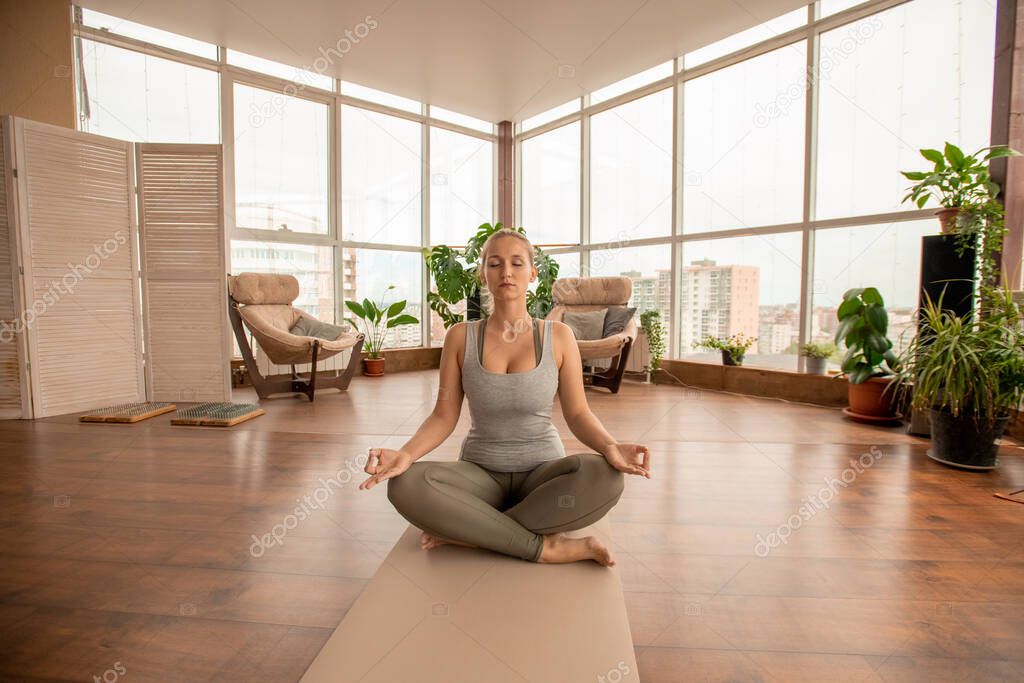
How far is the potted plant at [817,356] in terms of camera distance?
4.39 m

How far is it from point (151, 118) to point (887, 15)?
6256 mm

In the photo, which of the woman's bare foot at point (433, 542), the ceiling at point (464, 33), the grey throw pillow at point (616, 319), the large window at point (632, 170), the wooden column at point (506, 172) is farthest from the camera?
the wooden column at point (506, 172)

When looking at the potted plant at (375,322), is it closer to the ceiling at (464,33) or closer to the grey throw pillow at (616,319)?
the grey throw pillow at (616,319)

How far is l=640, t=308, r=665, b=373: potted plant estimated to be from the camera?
214 inches

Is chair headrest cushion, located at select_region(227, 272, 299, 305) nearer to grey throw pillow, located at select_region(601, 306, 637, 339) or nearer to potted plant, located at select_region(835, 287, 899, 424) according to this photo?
grey throw pillow, located at select_region(601, 306, 637, 339)

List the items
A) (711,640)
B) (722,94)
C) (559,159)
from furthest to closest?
(559,159) < (722,94) < (711,640)

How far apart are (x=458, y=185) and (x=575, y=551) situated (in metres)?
6.34

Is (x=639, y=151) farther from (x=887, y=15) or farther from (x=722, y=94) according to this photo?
(x=887, y=15)

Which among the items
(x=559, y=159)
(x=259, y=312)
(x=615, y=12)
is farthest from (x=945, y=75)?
(x=259, y=312)

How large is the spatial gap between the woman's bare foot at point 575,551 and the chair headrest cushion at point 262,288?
4.07 m

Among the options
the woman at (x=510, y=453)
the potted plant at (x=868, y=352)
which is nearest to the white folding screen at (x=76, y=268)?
the woman at (x=510, y=453)

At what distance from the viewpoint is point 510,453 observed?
1.44 metres

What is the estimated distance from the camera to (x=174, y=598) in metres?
1.45

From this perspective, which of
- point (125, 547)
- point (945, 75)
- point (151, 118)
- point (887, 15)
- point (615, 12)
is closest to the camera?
point (125, 547)
